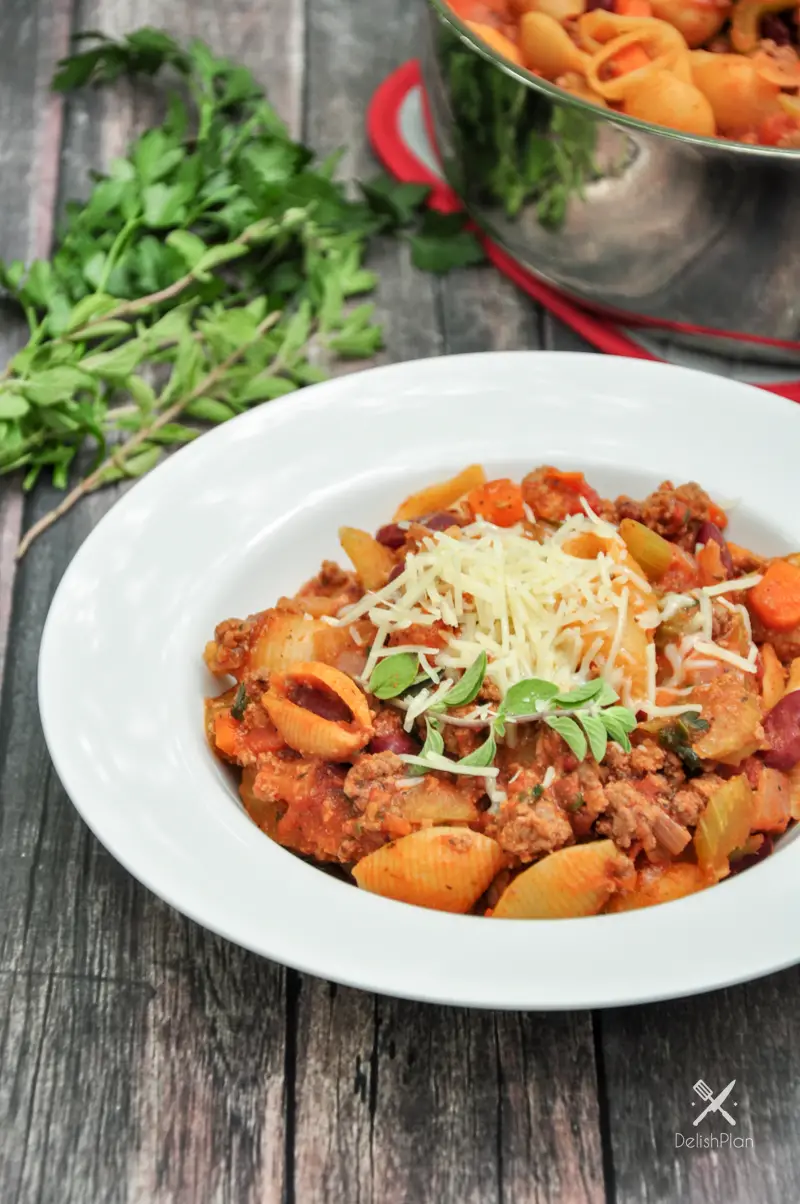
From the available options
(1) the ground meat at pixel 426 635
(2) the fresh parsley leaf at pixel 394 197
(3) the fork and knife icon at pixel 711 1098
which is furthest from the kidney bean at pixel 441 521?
(2) the fresh parsley leaf at pixel 394 197

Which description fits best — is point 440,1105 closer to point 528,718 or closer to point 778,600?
point 528,718

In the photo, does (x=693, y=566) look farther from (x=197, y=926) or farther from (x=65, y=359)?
(x=65, y=359)

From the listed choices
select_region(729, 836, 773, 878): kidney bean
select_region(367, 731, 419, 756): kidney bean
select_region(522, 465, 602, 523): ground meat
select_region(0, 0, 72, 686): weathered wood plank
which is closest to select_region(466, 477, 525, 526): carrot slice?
select_region(522, 465, 602, 523): ground meat

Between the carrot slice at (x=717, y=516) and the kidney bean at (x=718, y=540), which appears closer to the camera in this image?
the kidney bean at (x=718, y=540)

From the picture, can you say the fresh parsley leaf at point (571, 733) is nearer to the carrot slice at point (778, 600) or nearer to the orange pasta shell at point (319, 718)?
the orange pasta shell at point (319, 718)

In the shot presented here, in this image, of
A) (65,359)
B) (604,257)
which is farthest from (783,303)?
(65,359)

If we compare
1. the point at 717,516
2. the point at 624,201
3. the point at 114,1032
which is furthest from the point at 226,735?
the point at 624,201
